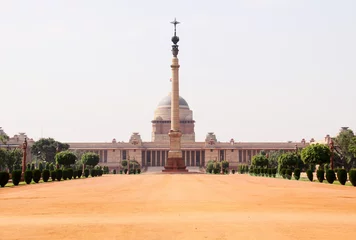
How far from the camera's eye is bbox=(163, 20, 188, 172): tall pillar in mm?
102312

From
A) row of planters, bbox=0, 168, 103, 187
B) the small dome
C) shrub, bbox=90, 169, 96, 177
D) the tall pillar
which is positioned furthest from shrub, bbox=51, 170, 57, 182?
the small dome

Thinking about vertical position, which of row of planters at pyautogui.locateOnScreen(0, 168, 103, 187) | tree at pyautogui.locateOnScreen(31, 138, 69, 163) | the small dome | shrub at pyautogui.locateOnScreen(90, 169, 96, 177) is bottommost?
row of planters at pyautogui.locateOnScreen(0, 168, 103, 187)

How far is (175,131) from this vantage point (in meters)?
105

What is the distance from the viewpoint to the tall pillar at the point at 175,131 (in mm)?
102312

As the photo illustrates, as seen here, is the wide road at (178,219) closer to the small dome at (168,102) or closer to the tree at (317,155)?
the tree at (317,155)

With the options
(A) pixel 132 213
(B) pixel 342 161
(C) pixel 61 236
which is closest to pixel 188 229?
(C) pixel 61 236

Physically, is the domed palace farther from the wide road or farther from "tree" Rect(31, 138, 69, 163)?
the wide road

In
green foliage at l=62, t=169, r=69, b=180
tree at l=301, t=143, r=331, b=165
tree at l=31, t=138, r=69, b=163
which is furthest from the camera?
tree at l=31, t=138, r=69, b=163

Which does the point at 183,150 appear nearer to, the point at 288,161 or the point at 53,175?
the point at 288,161

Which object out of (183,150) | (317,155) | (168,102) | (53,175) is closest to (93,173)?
(53,175)

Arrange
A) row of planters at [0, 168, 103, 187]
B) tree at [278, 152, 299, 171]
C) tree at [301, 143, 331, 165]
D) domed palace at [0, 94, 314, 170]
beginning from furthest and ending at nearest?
domed palace at [0, 94, 314, 170]
tree at [278, 152, 299, 171]
tree at [301, 143, 331, 165]
row of planters at [0, 168, 103, 187]

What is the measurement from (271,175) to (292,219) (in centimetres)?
6444

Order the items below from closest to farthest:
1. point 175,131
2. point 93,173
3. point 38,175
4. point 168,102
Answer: point 38,175
point 93,173
point 175,131
point 168,102

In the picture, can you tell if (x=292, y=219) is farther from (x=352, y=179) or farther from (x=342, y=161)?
(x=342, y=161)
